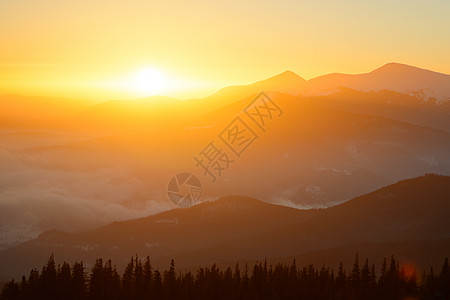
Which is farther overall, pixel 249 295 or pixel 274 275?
pixel 274 275

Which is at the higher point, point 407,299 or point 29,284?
point 29,284

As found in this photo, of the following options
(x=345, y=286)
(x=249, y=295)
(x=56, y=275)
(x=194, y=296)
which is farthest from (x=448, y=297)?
(x=56, y=275)

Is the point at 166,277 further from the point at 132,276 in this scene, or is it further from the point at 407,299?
the point at 407,299

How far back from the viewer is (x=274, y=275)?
151m

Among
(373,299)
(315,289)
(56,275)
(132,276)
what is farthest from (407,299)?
(56,275)

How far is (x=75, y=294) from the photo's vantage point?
135250mm

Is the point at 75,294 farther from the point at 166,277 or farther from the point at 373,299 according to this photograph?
the point at 373,299

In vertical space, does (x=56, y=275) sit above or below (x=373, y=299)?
above

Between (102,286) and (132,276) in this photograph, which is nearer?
(102,286)

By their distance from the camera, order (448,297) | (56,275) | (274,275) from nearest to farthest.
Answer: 1. (448,297)
2. (56,275)
3. (274,275)

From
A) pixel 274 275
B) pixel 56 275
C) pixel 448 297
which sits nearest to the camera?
pixel 448 297

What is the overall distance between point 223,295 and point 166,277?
46.7 feet

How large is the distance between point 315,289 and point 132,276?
141ft

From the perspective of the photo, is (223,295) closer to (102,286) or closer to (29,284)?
(102,286)
